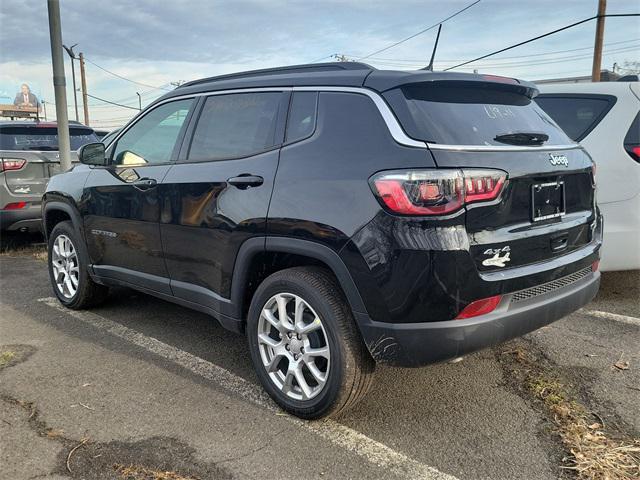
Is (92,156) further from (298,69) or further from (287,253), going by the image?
(287,253)

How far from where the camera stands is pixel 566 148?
9.91 ft

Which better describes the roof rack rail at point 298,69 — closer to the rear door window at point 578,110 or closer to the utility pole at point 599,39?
the rear door window at point 578,110

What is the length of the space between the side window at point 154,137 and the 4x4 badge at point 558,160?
7.55 feet

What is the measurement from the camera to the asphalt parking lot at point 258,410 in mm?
2543

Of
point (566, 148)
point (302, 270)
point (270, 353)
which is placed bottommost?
point (270, 353)

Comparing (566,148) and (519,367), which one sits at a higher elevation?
(566,148)

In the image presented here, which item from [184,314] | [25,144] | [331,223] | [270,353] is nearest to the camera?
[331,223]

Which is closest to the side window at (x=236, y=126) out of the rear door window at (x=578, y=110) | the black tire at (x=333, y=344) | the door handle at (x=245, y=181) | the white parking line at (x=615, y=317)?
the door handle at (x=245, y=181)

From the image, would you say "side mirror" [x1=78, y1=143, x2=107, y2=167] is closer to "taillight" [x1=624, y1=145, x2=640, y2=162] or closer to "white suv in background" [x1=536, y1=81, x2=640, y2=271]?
"white suv in background" [x1=536, y1=81, x2=640, y2=271]

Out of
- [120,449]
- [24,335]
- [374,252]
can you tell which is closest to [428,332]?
[374,252]

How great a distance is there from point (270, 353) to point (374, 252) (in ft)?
3.22

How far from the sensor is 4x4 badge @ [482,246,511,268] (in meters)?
2.48

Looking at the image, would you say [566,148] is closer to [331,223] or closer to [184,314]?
[331,223]

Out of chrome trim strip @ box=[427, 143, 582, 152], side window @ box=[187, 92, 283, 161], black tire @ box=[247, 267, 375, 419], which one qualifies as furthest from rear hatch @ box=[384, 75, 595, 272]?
side window @ box=[187, 92, 283, 161]
